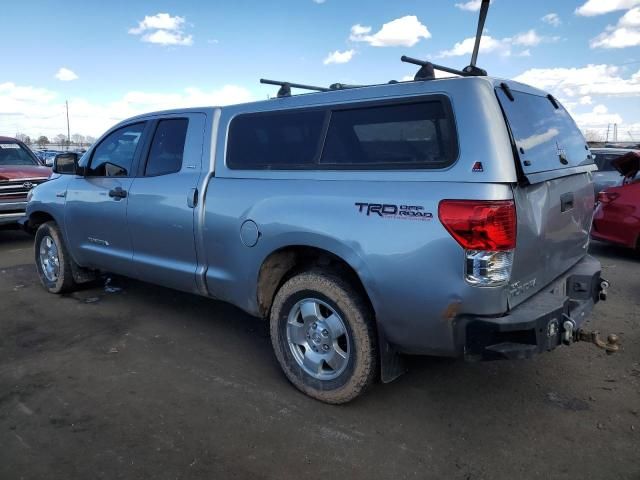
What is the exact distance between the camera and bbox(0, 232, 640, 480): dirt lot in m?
2.73

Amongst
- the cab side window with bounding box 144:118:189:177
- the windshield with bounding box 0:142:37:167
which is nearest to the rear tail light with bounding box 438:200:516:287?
the cab side window with bounding box 144:118:189:177

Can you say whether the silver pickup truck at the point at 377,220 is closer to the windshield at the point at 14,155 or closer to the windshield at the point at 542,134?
the windshield at the point at 542,134

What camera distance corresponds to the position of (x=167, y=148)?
4.39m

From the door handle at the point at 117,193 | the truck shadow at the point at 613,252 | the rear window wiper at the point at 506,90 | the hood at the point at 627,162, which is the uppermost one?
the rear window wiper at the point at 506,90

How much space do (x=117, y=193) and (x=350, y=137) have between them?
250 cm

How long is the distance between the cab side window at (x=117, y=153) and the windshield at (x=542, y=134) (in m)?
3.26

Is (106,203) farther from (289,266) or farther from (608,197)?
(608,197)

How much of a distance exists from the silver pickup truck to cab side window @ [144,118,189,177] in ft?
0.06

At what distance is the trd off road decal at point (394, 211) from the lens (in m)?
2.74

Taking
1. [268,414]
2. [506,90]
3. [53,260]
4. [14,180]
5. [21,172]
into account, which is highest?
[506,90]

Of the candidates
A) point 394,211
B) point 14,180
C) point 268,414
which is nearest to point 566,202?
point 394,211

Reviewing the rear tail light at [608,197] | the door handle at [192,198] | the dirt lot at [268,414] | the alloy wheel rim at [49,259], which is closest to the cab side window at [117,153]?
the door handle at [192,198]

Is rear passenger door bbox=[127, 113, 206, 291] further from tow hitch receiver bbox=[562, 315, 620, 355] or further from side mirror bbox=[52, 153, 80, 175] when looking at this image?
tow hitch receiver bbox=[562, 315, 620, 355]

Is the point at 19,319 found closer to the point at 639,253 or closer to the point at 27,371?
the point at 27,371
